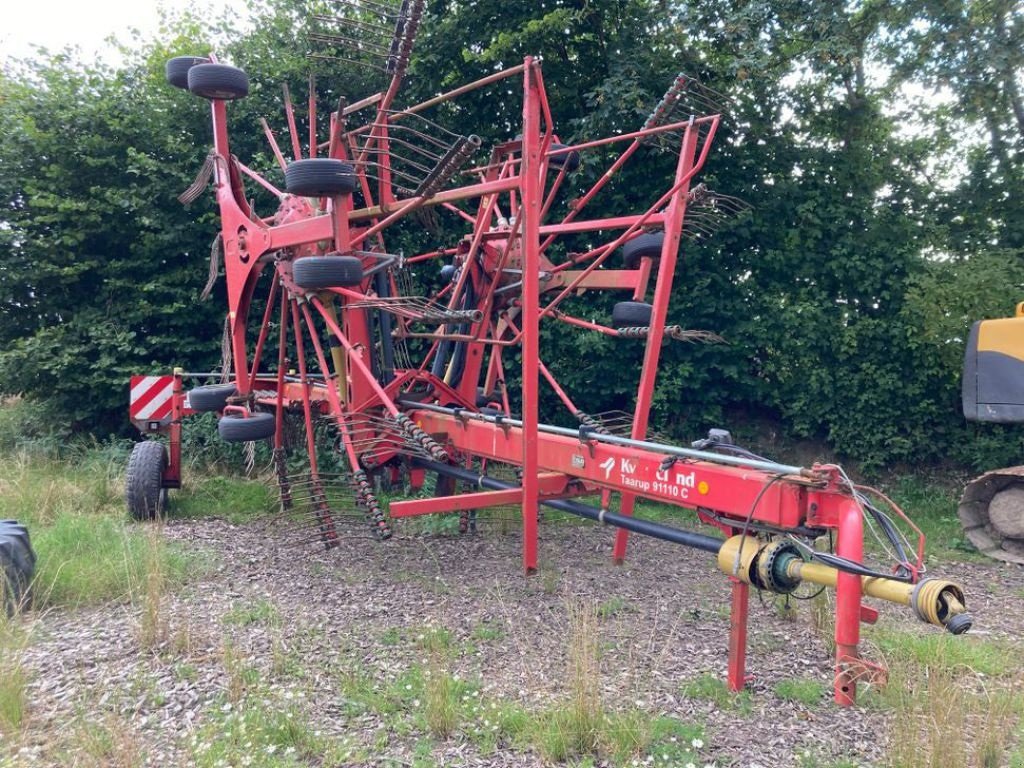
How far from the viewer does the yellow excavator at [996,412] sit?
6.14m

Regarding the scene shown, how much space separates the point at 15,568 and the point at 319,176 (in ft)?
8.74

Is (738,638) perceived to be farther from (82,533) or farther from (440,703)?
(82,533)

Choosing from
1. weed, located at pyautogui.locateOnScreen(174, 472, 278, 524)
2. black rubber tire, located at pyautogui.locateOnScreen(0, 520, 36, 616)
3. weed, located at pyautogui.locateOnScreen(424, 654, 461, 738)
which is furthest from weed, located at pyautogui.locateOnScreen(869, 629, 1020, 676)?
weed, located at pyautogui.locateOnScreen(174, 472, 278, 524)

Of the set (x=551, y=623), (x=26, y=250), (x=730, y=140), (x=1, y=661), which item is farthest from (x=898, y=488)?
(x=26, y=250)

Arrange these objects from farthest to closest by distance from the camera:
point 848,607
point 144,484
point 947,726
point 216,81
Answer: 1. point 144,484
2. point 216,81
3. point 848,607
4. point 947,726

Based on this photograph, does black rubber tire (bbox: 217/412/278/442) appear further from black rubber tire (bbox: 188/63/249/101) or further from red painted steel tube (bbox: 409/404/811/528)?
black rubber tire (bbox: 188/63/249/101)

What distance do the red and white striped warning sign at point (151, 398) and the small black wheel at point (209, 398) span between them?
89 centimetres

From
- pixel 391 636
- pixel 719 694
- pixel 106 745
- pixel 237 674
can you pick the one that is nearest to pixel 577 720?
pixel 719 694

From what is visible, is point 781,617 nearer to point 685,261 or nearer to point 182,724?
point 182,724

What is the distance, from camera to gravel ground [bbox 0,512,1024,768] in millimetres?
2963

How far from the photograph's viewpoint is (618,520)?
386 cm

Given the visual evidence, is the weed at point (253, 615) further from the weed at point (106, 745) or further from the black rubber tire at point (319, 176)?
the black rubber tire at point (319, 176)

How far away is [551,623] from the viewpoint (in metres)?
4.15

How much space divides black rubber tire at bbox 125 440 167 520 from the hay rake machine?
0.05 ft
